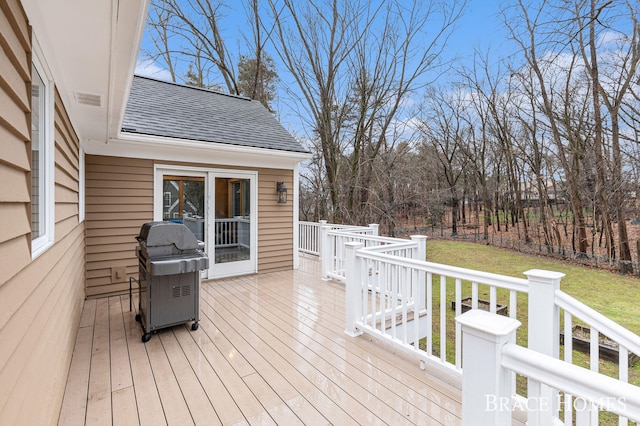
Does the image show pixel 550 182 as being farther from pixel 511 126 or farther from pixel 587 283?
pixel 587 283

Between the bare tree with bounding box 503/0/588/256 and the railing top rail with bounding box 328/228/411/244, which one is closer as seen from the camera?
the railing top rail with bounding box 328/228/411/244

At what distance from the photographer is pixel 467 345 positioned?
1.15m

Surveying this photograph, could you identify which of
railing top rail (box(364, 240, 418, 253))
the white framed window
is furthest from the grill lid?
railing top rail (box(364, 240, 418, 253))

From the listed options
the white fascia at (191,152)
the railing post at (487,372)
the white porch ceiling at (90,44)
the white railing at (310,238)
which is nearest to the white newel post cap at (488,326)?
the railing post at (487,372)

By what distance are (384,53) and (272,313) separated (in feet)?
27.4

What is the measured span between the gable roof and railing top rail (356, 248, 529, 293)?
3769 millimetres

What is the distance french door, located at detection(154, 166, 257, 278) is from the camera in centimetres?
523

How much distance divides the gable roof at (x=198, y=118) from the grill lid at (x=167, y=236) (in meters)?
2.07

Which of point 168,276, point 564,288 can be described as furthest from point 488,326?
point 564,288

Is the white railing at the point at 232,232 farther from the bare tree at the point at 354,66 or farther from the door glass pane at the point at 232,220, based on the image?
the bare tree at the point at 354,66

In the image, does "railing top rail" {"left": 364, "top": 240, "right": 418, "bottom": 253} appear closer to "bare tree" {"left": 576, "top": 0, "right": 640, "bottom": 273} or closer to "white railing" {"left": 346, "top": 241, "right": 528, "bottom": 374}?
"white railing" {"left": 346, "top": 241, "right": 528, "bottom": 374}

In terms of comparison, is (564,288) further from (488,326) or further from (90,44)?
(90,44)

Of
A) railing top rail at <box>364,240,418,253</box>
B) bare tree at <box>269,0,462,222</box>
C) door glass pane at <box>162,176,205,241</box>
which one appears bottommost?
railing top rail at <box>364,240,418,253</box>

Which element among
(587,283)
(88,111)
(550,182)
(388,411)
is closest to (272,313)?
(388,411)
